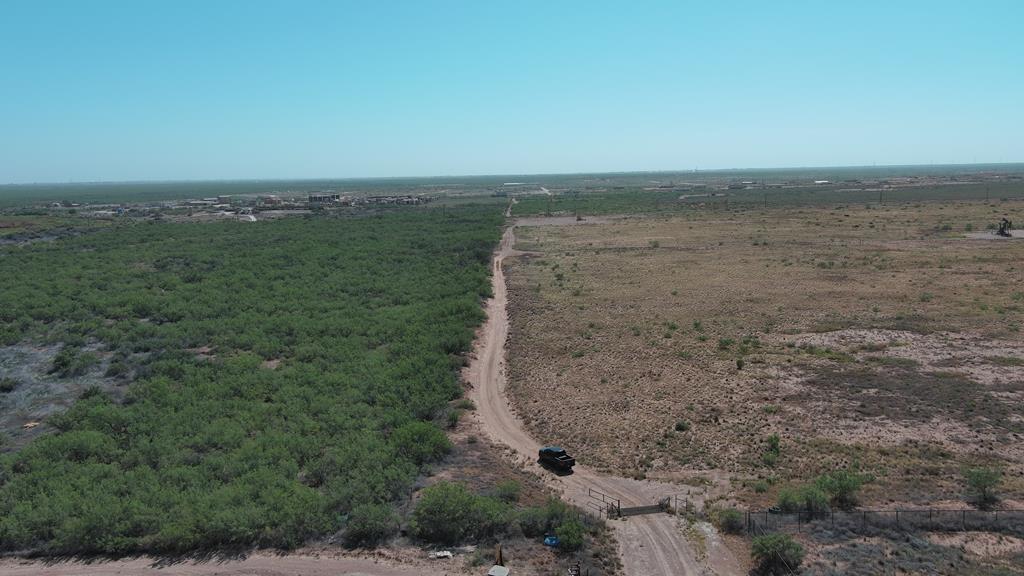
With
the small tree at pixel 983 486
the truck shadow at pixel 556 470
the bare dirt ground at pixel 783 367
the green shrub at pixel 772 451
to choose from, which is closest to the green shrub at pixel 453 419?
the bare dirt ground at pixel 783 367

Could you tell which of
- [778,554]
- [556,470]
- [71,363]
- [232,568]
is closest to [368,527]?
A: [232,568]

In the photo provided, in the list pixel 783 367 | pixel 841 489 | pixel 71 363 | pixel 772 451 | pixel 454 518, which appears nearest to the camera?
pixel 454 518

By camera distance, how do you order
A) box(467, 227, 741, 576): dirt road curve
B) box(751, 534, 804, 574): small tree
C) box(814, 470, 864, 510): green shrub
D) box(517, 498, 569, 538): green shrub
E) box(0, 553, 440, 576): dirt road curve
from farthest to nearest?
box(814, 470, 864, 510): green shrub < box(517, 498, 569, 538): green shrub < box(467, 227, 741, 576): dirt road curve < box(0, 553, 440, 576): dirt road curve < box(751, 534, 804, 574): small tree

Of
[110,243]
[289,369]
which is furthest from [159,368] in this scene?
[110,243]

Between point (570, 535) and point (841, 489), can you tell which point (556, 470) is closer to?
point (570, 535)

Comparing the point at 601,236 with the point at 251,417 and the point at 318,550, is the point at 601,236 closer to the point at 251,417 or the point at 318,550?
the point at 251,417

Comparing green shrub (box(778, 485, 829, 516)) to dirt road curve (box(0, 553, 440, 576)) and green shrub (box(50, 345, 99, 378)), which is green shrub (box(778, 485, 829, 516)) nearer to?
dirt road curve (box(0, 553, 440, 576))

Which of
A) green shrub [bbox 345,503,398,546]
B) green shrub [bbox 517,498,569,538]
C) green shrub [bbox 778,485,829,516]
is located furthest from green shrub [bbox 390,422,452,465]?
green shrub [bbox 778,485,829,516]
